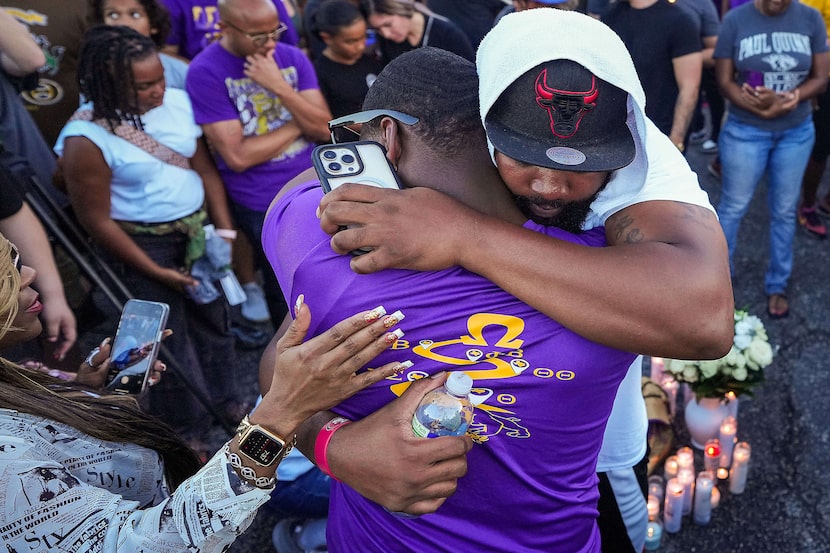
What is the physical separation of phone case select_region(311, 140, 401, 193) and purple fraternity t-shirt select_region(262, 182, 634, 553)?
0.09 meters

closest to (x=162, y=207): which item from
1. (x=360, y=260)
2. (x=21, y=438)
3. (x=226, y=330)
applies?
(x=226, y=330)

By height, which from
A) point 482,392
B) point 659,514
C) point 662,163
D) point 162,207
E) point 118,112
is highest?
point 662,163

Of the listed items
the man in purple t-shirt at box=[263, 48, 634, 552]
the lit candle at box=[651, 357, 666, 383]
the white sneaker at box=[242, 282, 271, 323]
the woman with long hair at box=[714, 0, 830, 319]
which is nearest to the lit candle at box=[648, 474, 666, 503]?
the lit candle at box=[651, 357, 666, 383]

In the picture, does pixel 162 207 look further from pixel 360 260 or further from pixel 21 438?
pixel 360 260

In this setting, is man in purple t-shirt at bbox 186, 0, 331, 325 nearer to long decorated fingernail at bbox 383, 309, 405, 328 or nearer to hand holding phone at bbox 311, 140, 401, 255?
hand holding phone at bbox 311, 140, 401, 255

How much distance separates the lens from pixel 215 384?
13.1 ft

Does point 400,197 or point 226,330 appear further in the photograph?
point 226,330

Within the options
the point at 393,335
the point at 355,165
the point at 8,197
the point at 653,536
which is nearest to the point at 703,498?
the point at 653,536

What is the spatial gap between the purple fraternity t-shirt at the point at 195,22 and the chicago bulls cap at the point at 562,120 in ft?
11.8

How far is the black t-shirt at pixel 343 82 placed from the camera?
4.31 m

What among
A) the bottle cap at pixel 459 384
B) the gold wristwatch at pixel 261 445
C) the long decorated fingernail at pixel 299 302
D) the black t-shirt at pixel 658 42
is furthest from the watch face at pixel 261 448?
the black t-shirt at pixel 658 42

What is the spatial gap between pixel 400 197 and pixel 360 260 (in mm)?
167

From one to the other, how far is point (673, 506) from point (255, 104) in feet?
9.77

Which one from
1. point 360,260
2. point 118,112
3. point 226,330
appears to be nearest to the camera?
point 360,260
